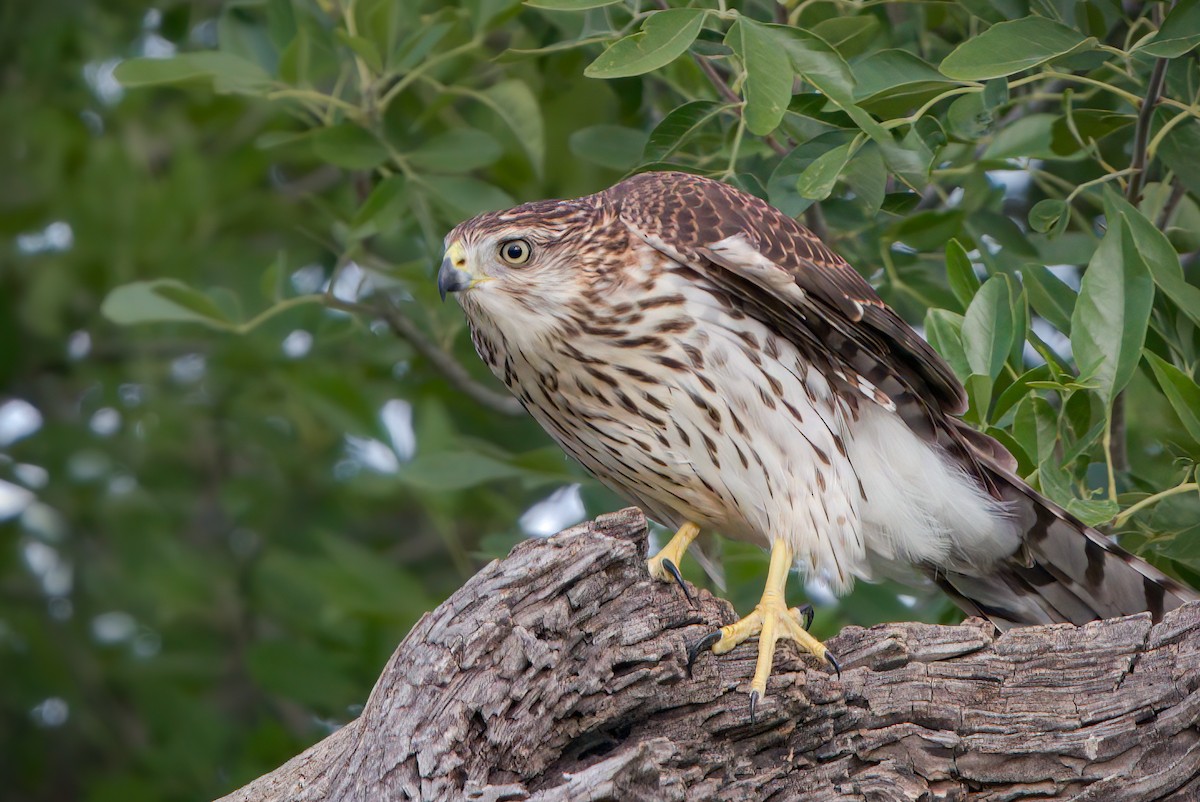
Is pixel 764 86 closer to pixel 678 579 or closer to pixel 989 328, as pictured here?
pixel 989 328

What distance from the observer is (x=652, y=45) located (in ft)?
10.5

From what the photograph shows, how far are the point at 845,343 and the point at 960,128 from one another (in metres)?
0.58

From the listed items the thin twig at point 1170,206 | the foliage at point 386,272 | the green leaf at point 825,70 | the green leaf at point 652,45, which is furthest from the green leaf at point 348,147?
the thin twig at point 1170,206

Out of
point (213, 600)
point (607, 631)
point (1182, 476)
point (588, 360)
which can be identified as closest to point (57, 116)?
point (213, 600)

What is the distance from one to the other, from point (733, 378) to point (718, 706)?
877mm

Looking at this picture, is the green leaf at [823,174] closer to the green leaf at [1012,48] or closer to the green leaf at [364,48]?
the green leaf at [1012,48]

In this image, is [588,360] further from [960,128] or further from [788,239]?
[960,128]

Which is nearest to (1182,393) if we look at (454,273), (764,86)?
(764,86)

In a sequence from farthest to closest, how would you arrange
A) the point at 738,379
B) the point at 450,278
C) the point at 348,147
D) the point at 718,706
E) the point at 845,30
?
the point at 348,147, the point at 845,30, the point at 450,278, the point at 738,379, the point at 718,706

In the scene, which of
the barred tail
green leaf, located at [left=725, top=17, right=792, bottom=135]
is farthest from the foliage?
the barred tail

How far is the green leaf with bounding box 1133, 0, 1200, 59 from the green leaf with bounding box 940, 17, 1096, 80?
126mm

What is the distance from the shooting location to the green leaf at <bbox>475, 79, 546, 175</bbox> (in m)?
4.13

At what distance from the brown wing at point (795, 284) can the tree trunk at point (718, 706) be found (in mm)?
786

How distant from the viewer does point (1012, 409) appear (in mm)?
3504
